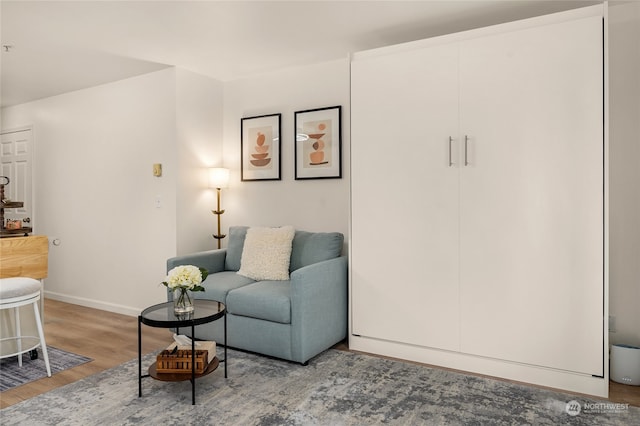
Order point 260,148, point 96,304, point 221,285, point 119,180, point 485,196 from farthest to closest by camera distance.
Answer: point 96,304
point 119,180
point 260,148
point 221,285
point 485,196

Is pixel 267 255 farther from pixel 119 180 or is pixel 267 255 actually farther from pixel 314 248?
pixel 119 180

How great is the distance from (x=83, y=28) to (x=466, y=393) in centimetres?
360

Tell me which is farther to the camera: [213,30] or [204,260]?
[204,260]

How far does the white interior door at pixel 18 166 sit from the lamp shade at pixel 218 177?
2757 mm

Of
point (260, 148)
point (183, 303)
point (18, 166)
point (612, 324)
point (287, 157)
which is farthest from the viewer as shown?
point (18, 166)

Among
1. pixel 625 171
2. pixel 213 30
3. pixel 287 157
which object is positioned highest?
pixel 213 30

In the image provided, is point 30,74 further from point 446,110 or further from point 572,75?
point 572,75

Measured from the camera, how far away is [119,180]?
455 centimetres

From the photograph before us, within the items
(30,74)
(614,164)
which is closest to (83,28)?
(30,74)

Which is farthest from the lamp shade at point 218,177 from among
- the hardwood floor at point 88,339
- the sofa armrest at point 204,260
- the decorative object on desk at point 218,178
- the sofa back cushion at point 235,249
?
the hardwood floor at point 88,339

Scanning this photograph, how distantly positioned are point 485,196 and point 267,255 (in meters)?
1.77

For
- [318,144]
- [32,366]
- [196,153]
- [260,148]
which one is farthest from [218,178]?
[32,366]

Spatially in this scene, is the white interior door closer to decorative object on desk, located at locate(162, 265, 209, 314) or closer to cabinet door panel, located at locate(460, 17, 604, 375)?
decorative object on desk, located at locate(162, 265, 209, 314)

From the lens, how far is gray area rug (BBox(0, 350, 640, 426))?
2307 millimetres
